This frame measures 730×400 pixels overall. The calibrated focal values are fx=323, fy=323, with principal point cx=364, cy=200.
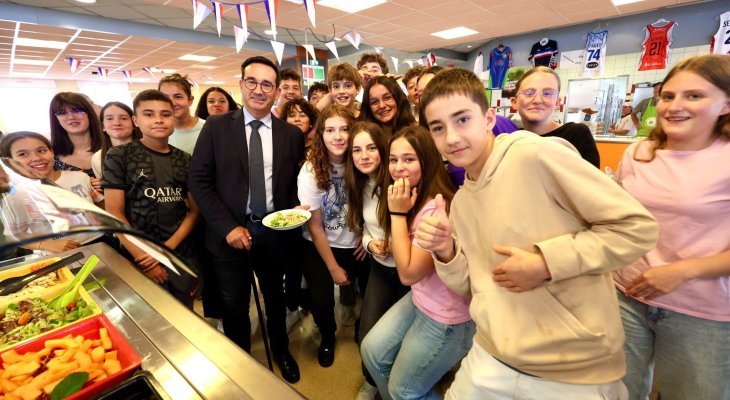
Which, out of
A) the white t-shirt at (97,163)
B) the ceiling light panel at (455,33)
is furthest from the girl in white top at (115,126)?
the ceiling light panel at (455,33)

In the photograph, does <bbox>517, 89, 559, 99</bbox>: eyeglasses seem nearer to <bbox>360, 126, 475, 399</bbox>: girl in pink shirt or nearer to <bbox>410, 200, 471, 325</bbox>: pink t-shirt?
<bbox>360, 126, 475, 399</bbox>: girl in pink shirt

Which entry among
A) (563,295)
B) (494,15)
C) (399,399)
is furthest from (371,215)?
(494,15)

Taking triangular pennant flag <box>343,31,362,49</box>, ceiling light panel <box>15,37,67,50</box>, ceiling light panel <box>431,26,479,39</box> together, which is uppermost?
ceiling light panel <box>15,37,67,50</box>

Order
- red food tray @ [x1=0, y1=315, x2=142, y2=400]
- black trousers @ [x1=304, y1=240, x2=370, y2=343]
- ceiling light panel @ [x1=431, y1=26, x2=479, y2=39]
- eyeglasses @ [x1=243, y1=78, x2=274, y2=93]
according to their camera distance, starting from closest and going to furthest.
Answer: red food tray @ [x1=0, y1=315, x2=142, y2=400], eyeglasses @ [x1=243, y1=78, x2=274, y2=93], black trousers @ [x1=304, y1=240, x2=370, y2=343], ceiling light panel @ [x1=431, y1=26, x2=479, y2=39]

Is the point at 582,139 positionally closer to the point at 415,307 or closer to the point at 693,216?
the point at 693,216

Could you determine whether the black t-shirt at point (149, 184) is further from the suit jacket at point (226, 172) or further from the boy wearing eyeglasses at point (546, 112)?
the boy wearing eyeglasses at point (546, 112)

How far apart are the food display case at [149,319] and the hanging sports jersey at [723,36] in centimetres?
804

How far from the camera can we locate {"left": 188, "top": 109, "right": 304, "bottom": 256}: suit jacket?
188 centimetres

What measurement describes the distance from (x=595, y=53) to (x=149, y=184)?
815cm

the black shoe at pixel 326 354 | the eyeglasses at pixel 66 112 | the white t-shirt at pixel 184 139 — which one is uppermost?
the eyeglasses at pixel 66 112

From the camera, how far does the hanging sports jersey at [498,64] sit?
816 cm

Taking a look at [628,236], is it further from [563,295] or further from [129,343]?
[129,343]

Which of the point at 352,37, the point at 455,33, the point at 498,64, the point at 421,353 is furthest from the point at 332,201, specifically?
the point at 498,64

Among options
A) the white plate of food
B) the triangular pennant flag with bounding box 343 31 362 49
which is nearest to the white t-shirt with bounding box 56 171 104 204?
the white plate of food
